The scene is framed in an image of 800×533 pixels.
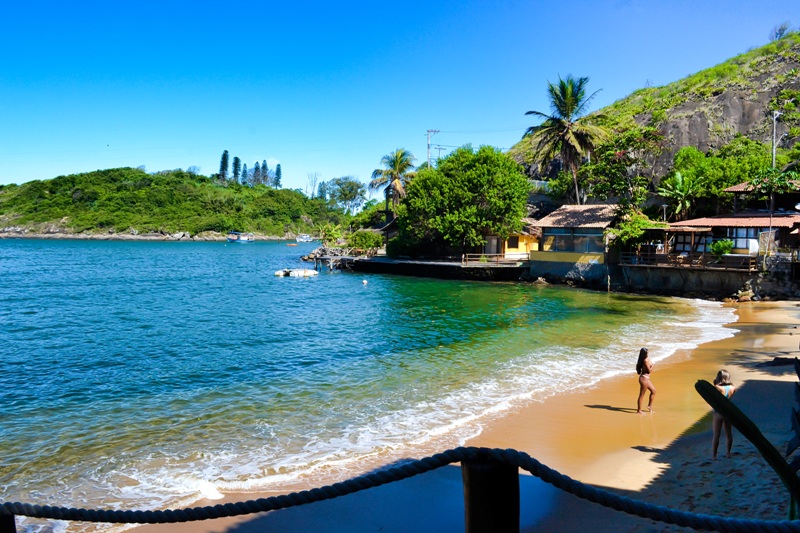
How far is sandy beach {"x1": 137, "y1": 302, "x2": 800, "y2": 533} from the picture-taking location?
24.2 ft

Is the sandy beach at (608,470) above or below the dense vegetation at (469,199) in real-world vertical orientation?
below

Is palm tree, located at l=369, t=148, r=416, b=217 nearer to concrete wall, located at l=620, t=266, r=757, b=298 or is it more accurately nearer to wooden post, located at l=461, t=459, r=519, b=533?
concrete wall, located at l=620, t=266, r=757, b=298

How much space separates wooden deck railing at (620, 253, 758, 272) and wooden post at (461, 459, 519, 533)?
3639 cm

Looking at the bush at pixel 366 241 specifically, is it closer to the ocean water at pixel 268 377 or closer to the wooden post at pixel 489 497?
the ocean water at pixel 268 377

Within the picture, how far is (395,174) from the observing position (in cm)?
6712

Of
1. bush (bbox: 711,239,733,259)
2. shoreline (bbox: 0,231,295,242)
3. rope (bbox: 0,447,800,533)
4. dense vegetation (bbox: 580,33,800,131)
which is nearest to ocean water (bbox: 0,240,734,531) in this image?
bush (bbox: 711,239,733,259)

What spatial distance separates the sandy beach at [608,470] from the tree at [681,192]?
28.5m

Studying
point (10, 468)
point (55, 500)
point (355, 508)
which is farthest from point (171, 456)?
point (355, 508)

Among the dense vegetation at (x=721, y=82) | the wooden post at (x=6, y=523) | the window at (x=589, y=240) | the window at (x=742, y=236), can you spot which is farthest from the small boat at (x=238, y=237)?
the wooden post at (x=6, y=523)

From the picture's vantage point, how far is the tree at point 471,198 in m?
47.9

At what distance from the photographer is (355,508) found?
8070 millimetres

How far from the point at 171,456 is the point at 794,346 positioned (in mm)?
20491

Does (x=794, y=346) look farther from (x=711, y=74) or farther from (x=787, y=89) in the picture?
(x=711, y=74)

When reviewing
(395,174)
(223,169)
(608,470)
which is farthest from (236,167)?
(608,470)
